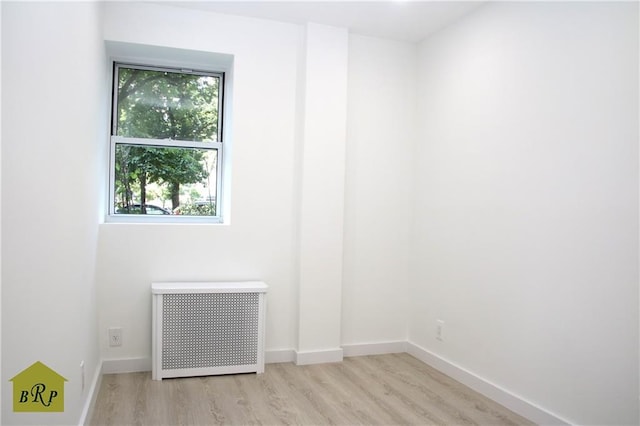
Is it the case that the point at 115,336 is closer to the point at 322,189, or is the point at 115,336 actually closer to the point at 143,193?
the point at 143,193

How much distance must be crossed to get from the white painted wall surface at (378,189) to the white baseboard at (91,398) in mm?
1824

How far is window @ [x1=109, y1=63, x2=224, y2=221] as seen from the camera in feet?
12.0

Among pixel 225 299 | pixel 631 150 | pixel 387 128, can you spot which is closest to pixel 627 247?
pixel 631 150

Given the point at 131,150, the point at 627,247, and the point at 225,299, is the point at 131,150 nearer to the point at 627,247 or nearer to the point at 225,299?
the point at 225,299

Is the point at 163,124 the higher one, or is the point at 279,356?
the point at 163,124

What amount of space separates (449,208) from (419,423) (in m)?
1.58

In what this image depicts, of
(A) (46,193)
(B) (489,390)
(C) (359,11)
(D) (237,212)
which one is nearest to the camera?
(A) (46,193)

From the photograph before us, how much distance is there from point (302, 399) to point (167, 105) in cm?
244

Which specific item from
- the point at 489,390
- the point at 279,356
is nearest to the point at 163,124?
the point at 279,356

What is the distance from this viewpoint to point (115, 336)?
335cm

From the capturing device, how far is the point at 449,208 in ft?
11.7

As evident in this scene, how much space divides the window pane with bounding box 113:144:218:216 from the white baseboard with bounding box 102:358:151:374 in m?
1.10

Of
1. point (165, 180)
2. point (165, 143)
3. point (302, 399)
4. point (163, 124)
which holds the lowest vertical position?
point (302, 399)

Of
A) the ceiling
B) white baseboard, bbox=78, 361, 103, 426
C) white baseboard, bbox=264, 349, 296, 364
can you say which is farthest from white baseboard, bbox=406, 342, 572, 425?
the ceiling
